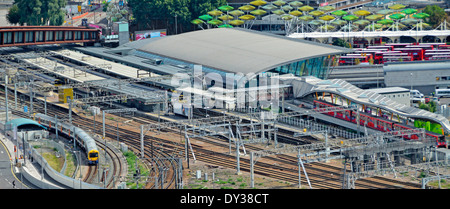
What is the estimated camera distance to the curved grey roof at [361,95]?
2109 inches

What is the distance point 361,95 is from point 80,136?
24246 millimetres

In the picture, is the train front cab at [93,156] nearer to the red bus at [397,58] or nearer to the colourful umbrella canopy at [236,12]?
the red bus at [397,58]

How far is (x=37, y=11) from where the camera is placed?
362 ft

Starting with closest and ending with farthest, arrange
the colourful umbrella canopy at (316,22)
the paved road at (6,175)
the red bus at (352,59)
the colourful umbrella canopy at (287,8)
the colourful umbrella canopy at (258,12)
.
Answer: the paved road at (6,175) → the red bus at (352,59) → the colourful umbrella canopy at (316,22) → the colourful umbrella canopy at (258,12) → the colourful umbrella canopy at (287,8)

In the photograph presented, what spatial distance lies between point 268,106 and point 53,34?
3983 centimetres

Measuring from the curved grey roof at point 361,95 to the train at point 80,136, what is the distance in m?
22.7

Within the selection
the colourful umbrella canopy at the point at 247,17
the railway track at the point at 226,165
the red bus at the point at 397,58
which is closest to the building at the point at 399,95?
the railway track at the point at 226,165

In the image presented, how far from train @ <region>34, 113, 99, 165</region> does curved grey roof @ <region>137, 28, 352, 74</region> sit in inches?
845

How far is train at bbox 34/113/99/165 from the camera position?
48.6 m

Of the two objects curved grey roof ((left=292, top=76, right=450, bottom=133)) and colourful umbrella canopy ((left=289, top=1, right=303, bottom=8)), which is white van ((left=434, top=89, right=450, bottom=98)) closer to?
curved grey roof ((left=292, top=76, right=450, bottom=133))

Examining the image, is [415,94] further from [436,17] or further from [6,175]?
[436,17]

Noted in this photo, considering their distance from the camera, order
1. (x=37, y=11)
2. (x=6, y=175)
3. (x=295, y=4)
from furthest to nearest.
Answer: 1. (x=295, y=4)
2. (x=37, y=11)
3. (x=6, y=175)

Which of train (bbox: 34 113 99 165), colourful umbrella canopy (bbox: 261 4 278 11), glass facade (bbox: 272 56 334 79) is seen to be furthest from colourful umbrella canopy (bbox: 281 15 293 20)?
train (bbox: 34 113 99 165)

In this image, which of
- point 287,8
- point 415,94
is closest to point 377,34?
point 287,8
